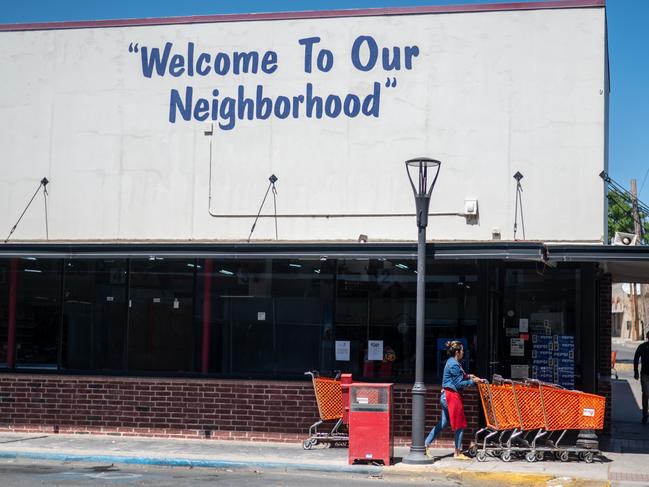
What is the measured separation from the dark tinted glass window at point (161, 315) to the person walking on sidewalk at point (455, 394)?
4935 mm

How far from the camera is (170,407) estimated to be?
1725 cm

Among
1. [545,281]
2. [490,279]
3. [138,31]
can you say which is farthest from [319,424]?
[138,31]

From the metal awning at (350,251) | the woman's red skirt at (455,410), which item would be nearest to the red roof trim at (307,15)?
the metal awning at (350,251)

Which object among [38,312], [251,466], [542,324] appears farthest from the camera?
[38,312]

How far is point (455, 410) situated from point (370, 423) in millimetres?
1492

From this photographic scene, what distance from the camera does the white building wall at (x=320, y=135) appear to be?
16.7m

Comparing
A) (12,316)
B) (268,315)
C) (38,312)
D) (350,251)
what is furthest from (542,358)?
(12,316)

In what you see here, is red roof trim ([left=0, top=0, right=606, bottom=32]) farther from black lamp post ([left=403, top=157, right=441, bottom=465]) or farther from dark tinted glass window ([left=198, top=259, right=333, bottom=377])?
dark tinted glass window ([left=198, top=259, right=333, bottom=377])

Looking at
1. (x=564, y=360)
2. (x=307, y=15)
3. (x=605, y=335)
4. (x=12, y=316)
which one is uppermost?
(x=307, y=15)

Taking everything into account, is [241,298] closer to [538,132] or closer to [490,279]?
[490,279]

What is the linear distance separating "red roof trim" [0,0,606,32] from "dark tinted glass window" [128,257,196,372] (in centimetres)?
475

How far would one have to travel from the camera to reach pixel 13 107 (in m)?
18.9

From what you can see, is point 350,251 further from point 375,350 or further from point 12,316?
point 12,316

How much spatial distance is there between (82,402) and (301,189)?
5641 millimetres
